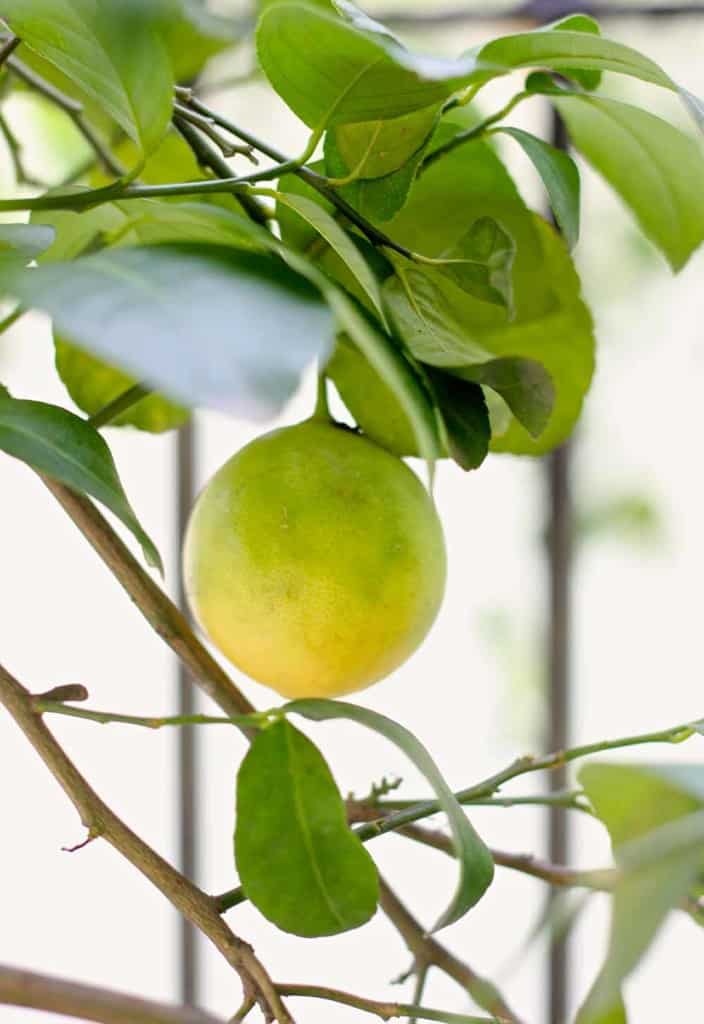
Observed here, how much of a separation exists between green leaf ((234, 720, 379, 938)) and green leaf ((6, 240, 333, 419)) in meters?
0.11

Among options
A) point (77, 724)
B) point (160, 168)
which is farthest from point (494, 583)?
point (160, 168)

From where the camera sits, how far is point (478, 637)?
148 cm

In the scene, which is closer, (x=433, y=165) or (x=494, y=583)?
(x=433, y=165)

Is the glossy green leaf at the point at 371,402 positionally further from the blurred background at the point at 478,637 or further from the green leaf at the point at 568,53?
the blurred background at the point at 478,637

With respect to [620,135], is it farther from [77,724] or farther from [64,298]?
[77,724]

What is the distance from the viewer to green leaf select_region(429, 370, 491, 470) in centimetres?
27

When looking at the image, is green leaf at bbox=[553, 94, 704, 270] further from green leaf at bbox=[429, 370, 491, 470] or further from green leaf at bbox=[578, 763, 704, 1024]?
green leaf at bbox=[578, 763, 704, 1024]

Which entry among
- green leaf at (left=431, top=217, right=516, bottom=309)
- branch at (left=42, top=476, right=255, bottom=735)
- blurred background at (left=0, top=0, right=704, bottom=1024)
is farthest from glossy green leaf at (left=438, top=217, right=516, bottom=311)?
blurred background at (left=0, top=0, right=704, bottom=1024)

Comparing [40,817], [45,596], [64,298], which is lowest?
[40,817]

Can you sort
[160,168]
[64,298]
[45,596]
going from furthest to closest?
[45,596], [160,168], [64,298]

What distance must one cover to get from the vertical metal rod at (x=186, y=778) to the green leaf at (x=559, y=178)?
3.74 ft

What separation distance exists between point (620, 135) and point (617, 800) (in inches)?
7.2

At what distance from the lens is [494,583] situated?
4.84ft

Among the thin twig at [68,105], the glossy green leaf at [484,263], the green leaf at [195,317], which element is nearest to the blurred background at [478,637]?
the thin twig at [68,105]
